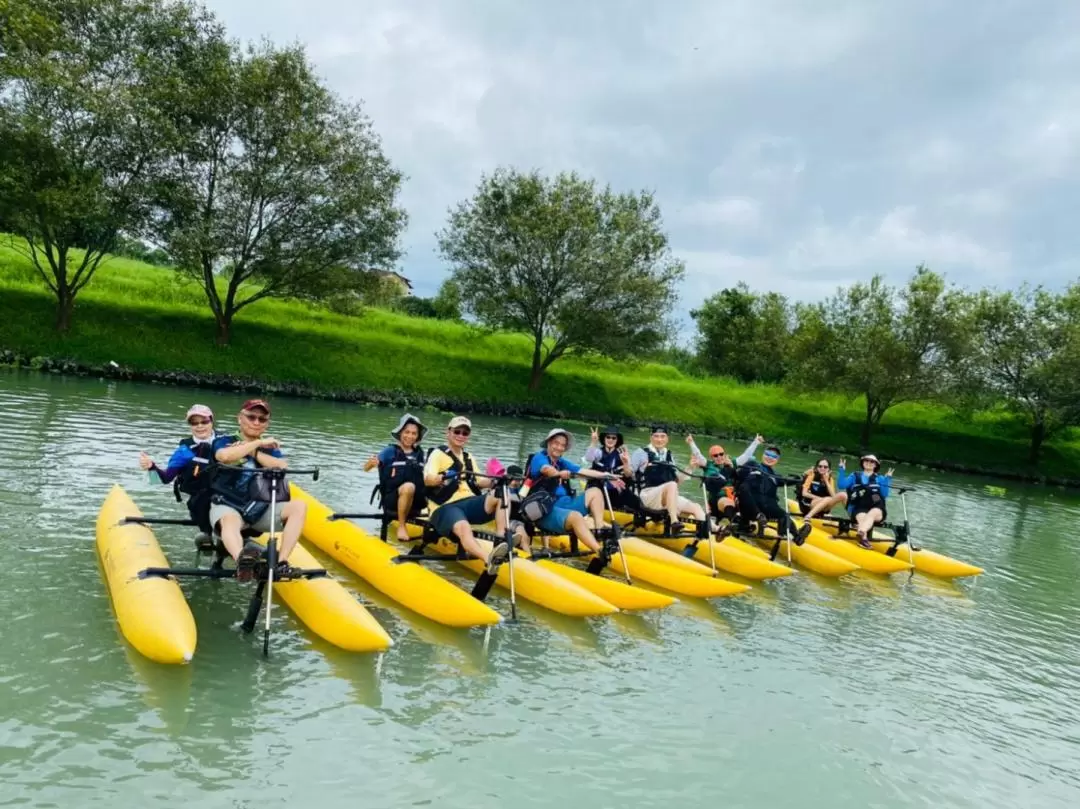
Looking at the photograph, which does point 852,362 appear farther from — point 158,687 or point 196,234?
point 158,687

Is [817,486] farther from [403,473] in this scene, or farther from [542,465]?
[403,473]

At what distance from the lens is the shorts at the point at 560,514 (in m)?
9.95

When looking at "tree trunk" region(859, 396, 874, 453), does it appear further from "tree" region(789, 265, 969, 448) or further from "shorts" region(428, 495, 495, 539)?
"shorts" region(428, 495, 495, 539)

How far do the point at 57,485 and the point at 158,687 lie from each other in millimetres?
7088

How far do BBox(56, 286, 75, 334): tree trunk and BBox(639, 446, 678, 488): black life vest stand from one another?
84.7ft

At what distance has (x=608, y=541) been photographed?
32.9 feet

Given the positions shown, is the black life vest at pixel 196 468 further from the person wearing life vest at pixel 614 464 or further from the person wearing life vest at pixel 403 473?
the person wearing life vest at pixel 614 464

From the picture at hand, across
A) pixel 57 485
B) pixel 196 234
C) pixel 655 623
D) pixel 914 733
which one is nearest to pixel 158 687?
pixel 655 623

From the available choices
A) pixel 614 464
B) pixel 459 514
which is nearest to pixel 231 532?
pixel 459 514

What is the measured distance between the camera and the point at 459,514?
882 centimetres

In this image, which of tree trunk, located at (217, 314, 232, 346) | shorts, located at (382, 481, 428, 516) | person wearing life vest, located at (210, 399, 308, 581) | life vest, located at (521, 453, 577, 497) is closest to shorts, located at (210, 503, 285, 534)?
person wearing life vest, located at (210, 399, 308, 581)

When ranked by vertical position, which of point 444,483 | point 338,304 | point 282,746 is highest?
point 338,304

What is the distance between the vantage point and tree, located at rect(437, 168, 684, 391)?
3756 cm

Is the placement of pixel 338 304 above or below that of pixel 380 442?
above
